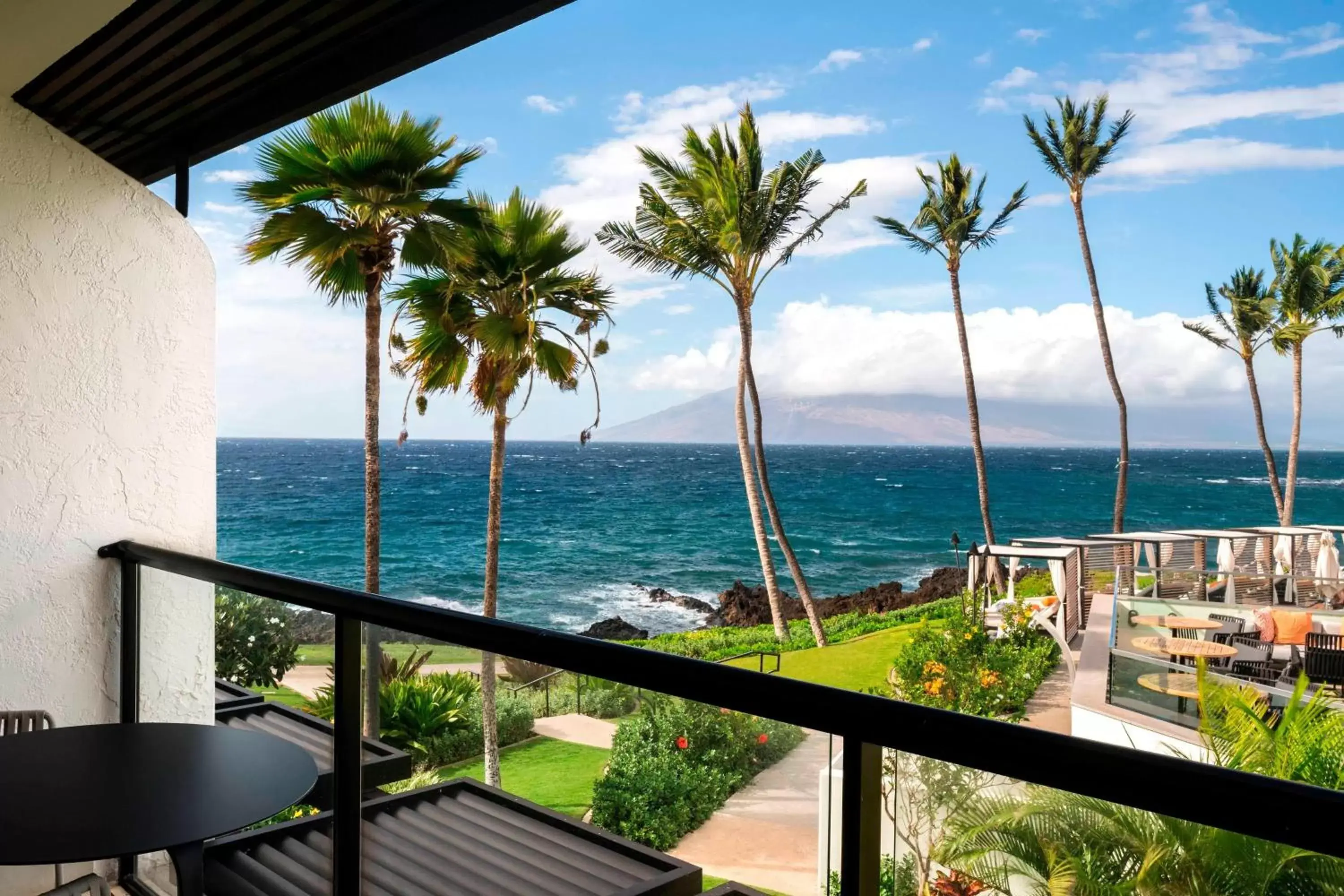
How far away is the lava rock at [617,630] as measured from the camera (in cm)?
2712

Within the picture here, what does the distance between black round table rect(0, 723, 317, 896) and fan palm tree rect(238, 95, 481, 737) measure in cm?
718

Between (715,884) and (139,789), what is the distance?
1037 millimetres

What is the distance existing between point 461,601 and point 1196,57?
40041 mm

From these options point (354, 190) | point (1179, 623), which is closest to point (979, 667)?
point (1179, 623)

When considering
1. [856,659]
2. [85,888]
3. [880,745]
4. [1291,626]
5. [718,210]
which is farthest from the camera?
[856,659]

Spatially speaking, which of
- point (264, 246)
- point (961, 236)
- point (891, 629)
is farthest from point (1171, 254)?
point (264, 246)

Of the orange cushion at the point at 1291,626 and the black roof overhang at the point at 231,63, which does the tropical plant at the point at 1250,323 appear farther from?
the black roof overhang at the point at 231,63

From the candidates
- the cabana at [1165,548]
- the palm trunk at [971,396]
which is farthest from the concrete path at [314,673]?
the palm trunk at [971,396]

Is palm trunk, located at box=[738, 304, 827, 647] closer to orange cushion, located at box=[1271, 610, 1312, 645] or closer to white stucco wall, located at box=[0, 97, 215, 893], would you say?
orange cushion, located at box=[1271, 610, 1312, 645]

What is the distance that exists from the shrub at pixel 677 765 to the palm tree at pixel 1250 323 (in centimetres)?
2230

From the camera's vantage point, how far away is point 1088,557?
12359 millimetres

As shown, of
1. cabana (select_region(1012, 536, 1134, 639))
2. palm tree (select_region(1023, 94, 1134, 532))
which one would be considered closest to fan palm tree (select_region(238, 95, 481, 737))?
cabana (select_region(1012, 536, 1134, 639))

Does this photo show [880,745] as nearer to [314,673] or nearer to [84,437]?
[314,673]

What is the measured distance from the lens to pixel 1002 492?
1834 inches
